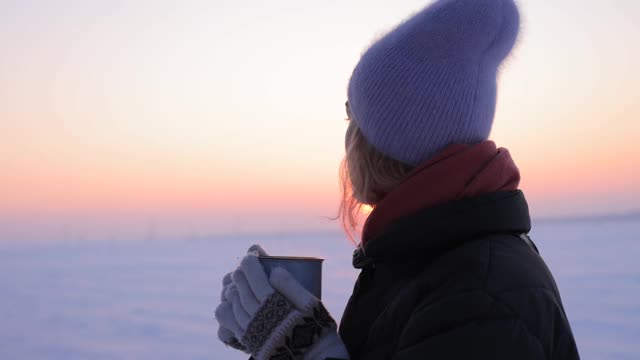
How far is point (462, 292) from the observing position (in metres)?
0.88

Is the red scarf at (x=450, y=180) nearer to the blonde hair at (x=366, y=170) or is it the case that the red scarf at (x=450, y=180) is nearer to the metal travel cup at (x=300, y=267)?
the blonde hair at (x=366, y=170)

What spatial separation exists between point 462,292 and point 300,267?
14.6 inches

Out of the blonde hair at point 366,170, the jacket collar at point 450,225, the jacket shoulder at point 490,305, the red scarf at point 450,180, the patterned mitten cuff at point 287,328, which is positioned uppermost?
the blonde hair at point 366,170

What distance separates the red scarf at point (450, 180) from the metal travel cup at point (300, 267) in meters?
0.16

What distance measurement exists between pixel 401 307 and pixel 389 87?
432 millimetres

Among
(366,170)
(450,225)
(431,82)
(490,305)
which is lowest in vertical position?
(490,305)

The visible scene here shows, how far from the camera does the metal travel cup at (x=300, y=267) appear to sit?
44.8 inches

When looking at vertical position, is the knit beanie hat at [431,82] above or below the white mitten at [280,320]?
above

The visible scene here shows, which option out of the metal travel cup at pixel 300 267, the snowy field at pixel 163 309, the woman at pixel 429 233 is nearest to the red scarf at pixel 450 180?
the woman at pixel 429 233

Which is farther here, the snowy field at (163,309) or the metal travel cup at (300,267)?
the snowy field at (163,309)

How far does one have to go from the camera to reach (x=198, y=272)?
10414mm

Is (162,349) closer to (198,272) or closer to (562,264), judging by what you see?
(198,272)

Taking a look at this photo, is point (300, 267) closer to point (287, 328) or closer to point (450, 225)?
point (287, 328)

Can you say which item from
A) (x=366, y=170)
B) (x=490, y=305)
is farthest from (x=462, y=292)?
(x=366, y=170)
